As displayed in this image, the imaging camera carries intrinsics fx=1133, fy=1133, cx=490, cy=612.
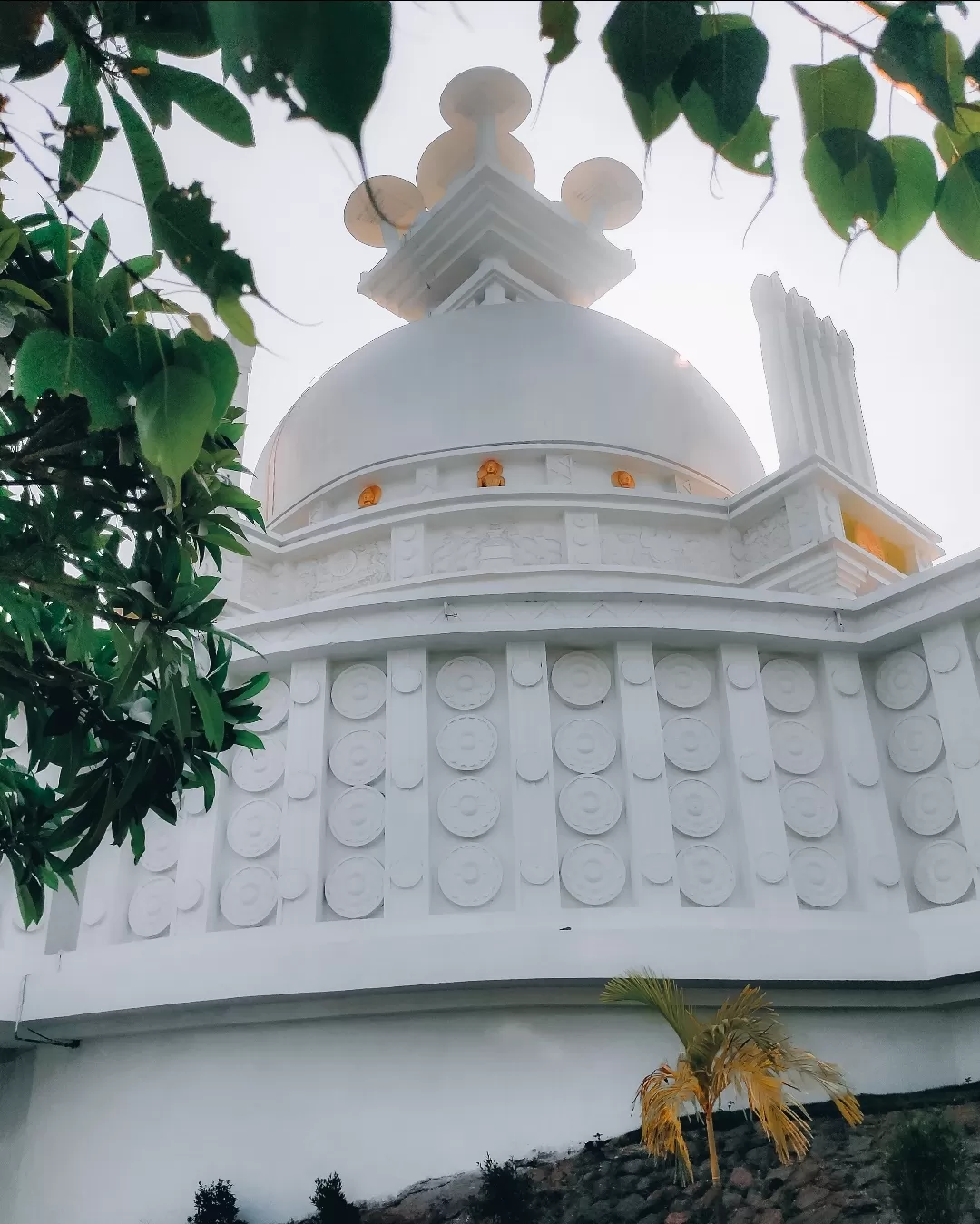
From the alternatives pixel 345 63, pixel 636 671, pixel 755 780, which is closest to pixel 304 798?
pixel 636 671

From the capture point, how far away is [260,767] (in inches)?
302

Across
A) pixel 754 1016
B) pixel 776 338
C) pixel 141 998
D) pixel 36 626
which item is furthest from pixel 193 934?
pixel 776 338

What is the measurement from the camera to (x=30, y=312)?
2342 mm

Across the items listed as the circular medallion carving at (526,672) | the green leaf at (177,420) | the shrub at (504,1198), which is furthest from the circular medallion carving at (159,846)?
the green leaf at (177,420)

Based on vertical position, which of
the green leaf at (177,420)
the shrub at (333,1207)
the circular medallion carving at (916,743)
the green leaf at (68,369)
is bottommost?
the shrub at (333,1207)

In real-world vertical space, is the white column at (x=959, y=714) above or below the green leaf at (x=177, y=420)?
above

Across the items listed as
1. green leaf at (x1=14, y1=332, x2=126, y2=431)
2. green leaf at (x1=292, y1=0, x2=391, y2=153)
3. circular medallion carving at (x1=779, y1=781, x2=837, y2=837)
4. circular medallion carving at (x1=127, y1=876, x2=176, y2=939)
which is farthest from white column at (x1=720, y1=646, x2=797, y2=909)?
green leaf at (x1=292, y1=0, x2=391, y2=153)

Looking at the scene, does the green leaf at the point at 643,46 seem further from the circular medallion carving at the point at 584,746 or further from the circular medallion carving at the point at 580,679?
the circular medallion carving at the point at 580,679

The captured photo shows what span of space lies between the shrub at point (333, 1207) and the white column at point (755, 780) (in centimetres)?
294

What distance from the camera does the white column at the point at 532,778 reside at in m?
7.02

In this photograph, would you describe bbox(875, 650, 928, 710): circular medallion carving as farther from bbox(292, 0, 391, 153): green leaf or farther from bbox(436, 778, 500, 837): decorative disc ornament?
bbox(292, 0, 391, 153): green leaf

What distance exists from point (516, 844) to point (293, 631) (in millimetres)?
2195

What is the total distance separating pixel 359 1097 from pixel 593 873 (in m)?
1.91

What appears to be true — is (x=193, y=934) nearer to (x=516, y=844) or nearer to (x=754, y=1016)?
(x=516, y=844)
